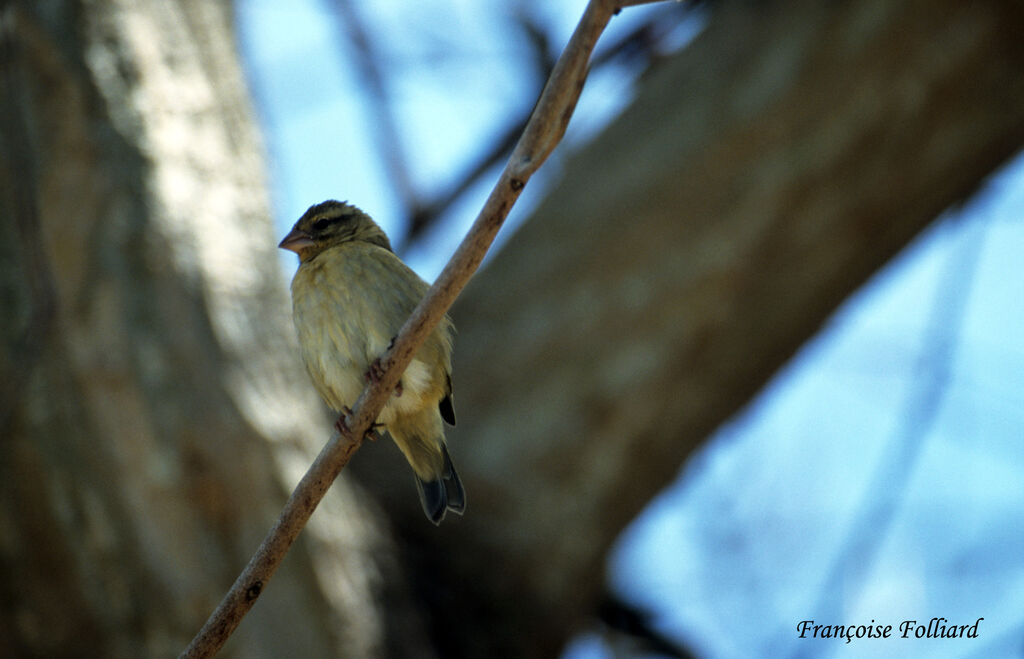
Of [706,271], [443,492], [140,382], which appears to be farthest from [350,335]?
[706,271]

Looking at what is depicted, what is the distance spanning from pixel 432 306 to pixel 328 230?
230 centimetres

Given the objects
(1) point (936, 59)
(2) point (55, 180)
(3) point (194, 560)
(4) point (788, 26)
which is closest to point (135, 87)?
(2) point (55, 180)

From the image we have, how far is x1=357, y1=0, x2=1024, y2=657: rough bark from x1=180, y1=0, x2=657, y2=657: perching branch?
3102 mm

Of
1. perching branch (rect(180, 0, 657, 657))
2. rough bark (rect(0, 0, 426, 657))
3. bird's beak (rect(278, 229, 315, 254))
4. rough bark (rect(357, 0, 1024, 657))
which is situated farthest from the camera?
rough bark (rect(357, 0, 1024, 657))

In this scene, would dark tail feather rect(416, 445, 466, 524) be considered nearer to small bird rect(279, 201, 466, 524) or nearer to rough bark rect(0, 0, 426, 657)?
small bird rect(279, 201, 466, 524)

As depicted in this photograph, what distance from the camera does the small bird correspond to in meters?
3.92

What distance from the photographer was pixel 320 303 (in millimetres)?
4055

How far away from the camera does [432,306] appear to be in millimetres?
2482

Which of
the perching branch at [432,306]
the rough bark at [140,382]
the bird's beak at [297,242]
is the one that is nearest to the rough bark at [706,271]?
the rough bark at [140,382]

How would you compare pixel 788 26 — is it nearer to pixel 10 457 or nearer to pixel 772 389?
pixel 772 389

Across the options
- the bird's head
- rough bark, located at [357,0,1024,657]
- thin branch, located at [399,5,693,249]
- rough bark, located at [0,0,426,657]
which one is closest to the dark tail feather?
rough bark, located at [0,0,426,657]

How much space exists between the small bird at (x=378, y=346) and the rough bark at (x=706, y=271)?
1.59m

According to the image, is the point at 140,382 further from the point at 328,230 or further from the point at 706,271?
the point at 706,271

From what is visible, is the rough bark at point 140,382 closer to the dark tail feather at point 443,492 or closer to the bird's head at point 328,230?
the bird's head at point 328,230
